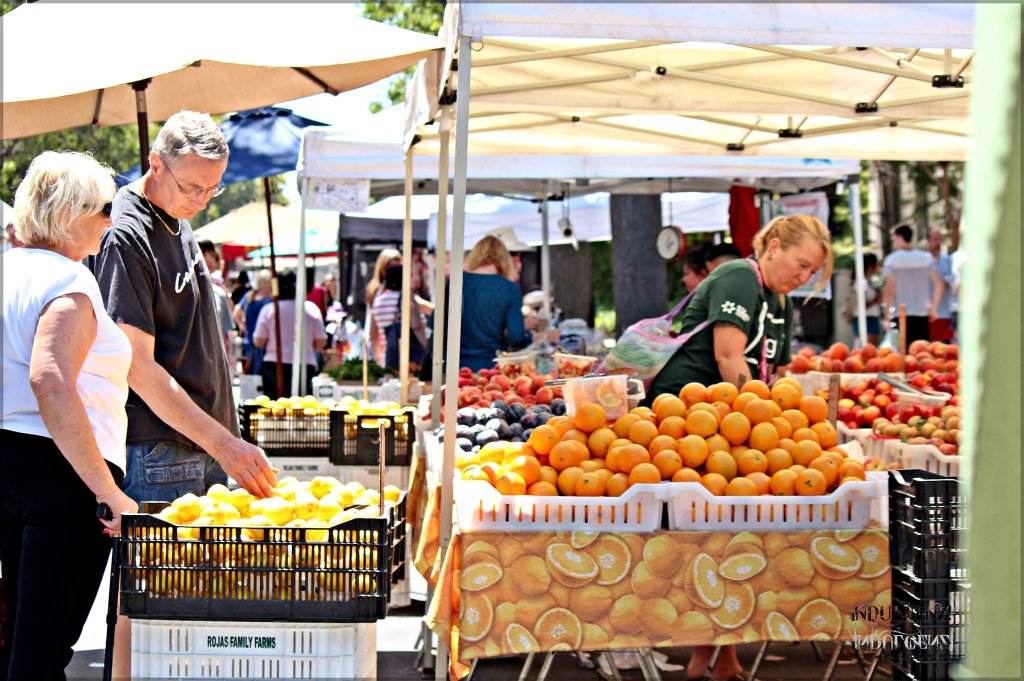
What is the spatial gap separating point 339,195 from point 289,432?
292 centimetres

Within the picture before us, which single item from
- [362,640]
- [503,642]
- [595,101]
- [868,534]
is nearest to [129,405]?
[362,640]

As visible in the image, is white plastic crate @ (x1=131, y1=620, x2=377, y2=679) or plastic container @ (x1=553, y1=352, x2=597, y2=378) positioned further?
plastic container @ (x1=553, y1=352, x2=597, y2=378)

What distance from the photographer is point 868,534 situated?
10.4 ft

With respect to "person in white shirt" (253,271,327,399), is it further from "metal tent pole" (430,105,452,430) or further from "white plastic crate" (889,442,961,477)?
"white plastic crate" (889,442,961,477)

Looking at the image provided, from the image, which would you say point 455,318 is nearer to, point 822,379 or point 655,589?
point 655,589

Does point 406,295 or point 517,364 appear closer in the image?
point 406,295

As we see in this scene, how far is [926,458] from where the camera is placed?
450 centimetres

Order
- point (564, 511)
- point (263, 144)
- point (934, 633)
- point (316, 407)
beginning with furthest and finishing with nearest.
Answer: point (263, 144)
point (316, 407)
point (564, 511)
point (934, 633)

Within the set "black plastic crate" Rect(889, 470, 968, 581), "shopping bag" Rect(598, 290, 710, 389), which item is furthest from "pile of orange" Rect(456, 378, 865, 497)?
"shopping bag" Rect(598, 290, 710, 389)


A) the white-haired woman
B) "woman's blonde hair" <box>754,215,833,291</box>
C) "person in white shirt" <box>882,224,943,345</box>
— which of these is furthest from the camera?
"person in white shirt" <box>882,224,943,345</box>

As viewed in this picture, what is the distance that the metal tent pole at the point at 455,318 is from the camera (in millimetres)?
3322

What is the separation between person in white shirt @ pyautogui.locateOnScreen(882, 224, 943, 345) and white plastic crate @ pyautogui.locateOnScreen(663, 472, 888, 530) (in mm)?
9675

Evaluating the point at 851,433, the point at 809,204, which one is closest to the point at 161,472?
the point at 851,433

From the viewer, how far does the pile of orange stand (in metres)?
3.25
